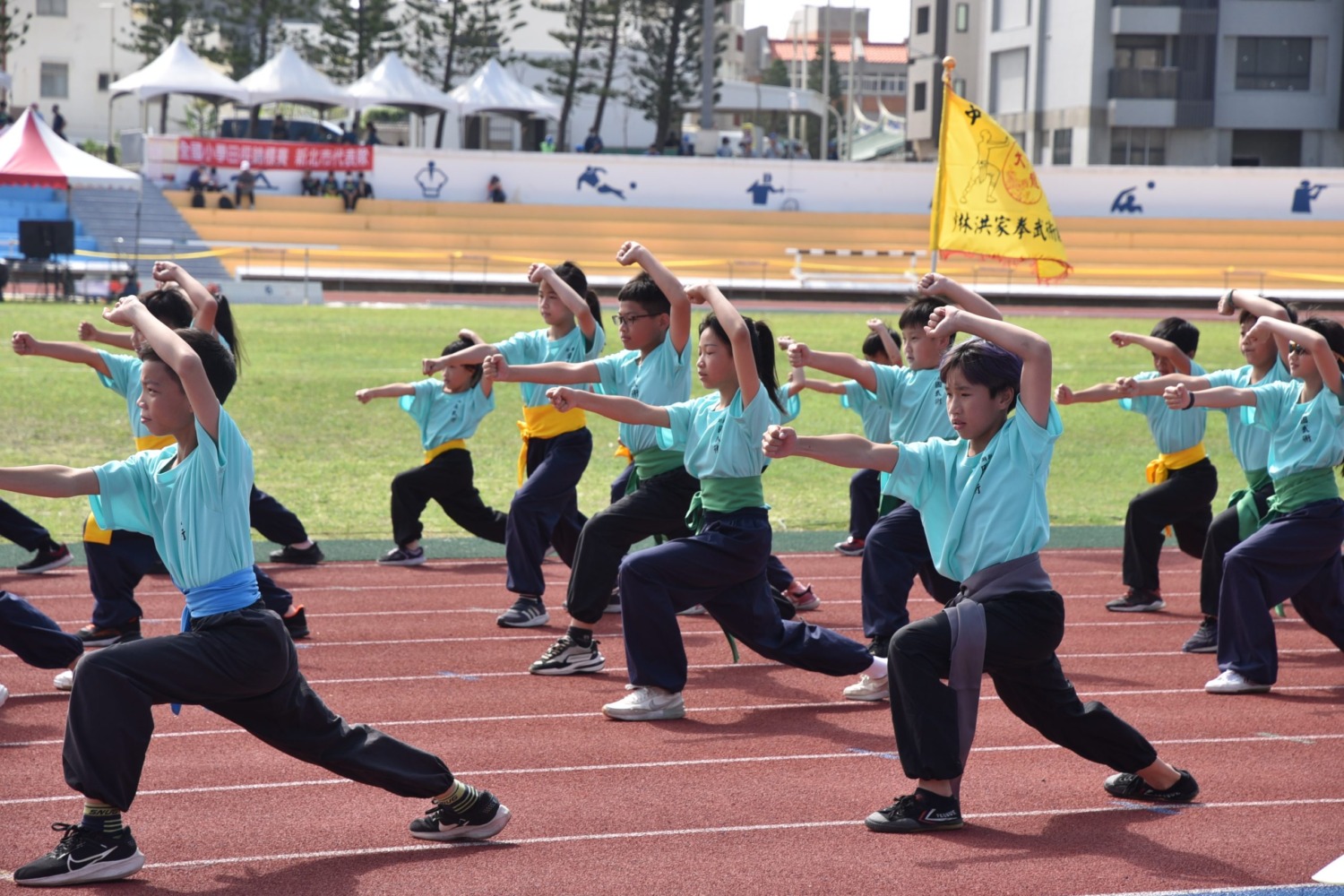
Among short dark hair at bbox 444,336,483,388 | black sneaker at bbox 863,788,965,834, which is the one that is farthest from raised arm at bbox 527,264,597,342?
black sneaker at bbox 863,788,965,834

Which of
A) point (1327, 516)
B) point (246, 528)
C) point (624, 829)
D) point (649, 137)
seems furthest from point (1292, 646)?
point (649, 137)

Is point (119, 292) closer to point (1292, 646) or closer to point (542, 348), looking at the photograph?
point (542, 348)

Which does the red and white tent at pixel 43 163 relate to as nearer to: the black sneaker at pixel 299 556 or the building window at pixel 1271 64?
the black sneaker at pixel 299 556

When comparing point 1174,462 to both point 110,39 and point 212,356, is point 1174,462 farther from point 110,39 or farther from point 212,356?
point 110,39

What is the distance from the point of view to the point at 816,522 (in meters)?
12.4

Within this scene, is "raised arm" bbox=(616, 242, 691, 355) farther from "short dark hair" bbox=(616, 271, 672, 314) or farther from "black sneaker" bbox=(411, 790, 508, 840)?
"black sneaker" bbox=(411, 790, 508, 840)

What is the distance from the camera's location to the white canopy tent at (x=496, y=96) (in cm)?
4256

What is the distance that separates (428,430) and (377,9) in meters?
40.9

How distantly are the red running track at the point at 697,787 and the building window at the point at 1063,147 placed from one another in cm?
4296

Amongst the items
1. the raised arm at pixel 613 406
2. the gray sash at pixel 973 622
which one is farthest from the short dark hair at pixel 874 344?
the gray sash at pixel 973 622

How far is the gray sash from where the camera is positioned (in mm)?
4820

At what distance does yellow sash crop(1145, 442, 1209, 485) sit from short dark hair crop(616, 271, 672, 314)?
10.7 feet

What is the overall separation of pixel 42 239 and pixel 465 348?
21.4m

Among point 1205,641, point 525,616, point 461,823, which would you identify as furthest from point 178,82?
point 461,823
